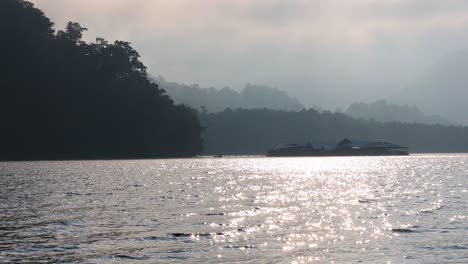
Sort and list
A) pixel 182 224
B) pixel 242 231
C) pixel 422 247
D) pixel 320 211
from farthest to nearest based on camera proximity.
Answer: pixel 320 211, pixel 182 224, pixel 242 231, pixel 422 247

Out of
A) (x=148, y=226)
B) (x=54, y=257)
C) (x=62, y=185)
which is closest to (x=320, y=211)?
(x=148, y=226)

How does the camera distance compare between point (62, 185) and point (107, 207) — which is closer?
point (107, 207)

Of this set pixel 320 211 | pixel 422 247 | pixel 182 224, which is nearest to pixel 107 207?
pixel 182 224

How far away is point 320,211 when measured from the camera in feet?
196

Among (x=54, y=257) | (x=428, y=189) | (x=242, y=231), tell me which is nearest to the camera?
(x=54, y=257)

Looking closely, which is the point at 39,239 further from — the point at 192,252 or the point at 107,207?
the point at 107,207

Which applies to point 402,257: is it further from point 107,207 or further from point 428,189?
point 428,189

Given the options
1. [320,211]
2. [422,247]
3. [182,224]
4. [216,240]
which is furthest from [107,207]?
[422,247]

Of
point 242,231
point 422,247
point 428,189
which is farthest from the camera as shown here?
point 428,189

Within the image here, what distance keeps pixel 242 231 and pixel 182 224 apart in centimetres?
598

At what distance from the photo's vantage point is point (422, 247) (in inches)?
1551

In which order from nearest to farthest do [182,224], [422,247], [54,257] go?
[54,257] → [422,247] → [182,224]

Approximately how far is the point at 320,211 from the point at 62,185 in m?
48.2

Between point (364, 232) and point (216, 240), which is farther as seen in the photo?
point (364, 232)
